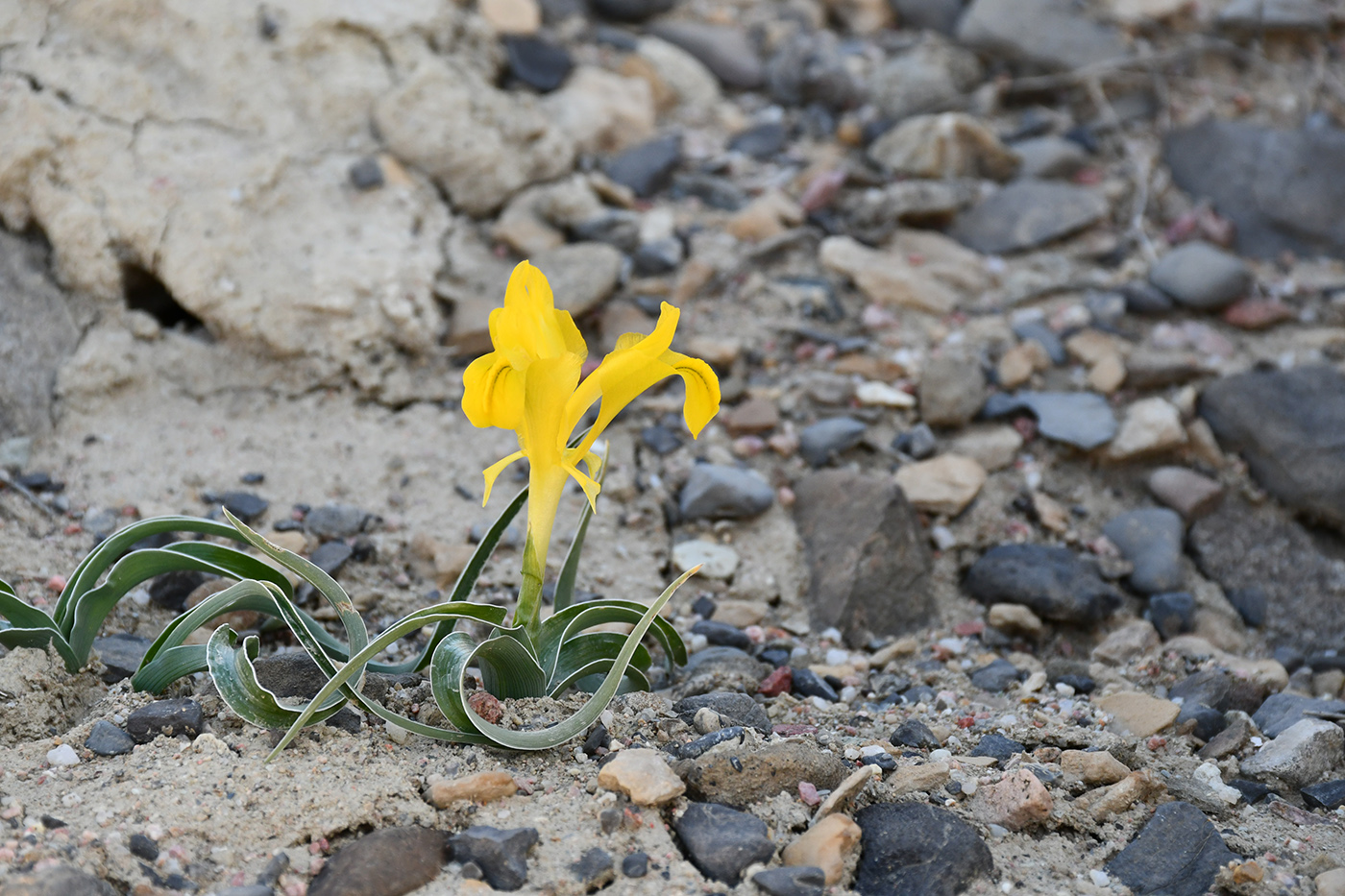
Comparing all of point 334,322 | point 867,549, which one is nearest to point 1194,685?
point 867,549

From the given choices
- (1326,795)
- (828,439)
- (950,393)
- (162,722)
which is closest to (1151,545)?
(950,393)

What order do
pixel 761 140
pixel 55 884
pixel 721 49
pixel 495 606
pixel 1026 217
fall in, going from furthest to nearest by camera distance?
pixel 721 49 → pixel 761 140 → pixel 1026 217 → pixel 495 606 → pixel 55 884

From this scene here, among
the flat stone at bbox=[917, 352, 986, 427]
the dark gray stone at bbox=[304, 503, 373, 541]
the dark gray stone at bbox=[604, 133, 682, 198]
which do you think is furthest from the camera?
the dark gray stone at bbox=[604, 133, 682, 198]

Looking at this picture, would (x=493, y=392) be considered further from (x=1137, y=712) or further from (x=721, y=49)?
(x=721, y=49)

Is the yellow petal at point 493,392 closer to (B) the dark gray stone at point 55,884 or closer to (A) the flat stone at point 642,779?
(A) the flat stone at point 642,779

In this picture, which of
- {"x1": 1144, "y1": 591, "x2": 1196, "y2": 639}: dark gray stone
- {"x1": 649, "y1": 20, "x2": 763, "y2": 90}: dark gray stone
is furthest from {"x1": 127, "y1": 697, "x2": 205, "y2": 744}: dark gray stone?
{"x1": 649, "y1": 20, "x2": 763, "y2": 90}: dark gray stone

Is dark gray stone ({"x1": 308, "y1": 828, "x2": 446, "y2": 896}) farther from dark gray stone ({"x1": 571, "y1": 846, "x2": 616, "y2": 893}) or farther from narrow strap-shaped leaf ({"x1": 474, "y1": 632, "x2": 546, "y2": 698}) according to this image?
narrow strap-shaped leaf ({"x1": 474, "y1": 632, "x2": 546, "y2": 698})
